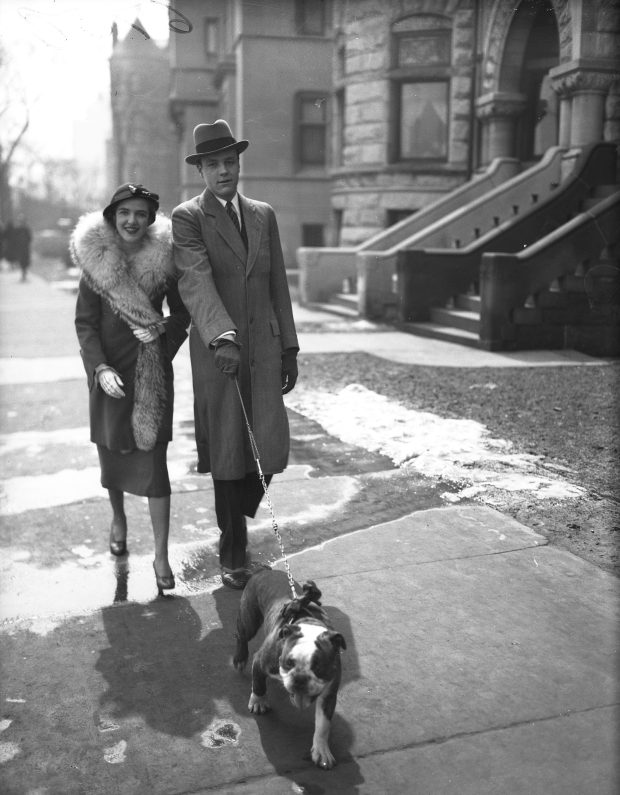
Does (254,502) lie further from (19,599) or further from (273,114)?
(273,114)

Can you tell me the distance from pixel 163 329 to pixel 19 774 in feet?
7.67

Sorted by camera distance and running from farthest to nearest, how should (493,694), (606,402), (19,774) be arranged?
(606,402), (493,694), (19,774)

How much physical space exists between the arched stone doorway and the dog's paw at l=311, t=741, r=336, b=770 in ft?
52.5

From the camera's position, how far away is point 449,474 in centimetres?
636

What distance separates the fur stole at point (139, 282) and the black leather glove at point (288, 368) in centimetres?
64

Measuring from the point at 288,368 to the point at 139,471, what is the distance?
3.13 ft

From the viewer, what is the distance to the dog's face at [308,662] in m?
2.81

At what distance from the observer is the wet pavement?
119 inches

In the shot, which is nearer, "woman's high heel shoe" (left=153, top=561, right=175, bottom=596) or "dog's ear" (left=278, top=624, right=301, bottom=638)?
"dog's ear" (left=278, top=624, right=301, bottom=638)

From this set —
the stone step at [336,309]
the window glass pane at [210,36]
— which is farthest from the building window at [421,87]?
the window glass pane at [210,36]

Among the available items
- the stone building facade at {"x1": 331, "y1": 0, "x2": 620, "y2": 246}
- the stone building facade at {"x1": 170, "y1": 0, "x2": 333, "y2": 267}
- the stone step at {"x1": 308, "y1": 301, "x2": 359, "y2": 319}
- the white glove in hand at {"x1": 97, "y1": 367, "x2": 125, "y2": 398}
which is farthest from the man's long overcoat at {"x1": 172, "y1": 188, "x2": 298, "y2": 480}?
the stone building facade at {"x1": 170, "y1": 0, "x2": 333, "y2": 267}

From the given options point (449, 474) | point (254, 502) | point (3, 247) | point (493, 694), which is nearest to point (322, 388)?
point (449, 474)

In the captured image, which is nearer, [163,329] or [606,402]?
[163,329]

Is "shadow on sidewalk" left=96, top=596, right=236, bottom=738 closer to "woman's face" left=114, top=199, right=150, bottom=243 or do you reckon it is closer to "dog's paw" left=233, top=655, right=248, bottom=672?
"dog's paw" left=233, top=655, right=248, bottom=672
